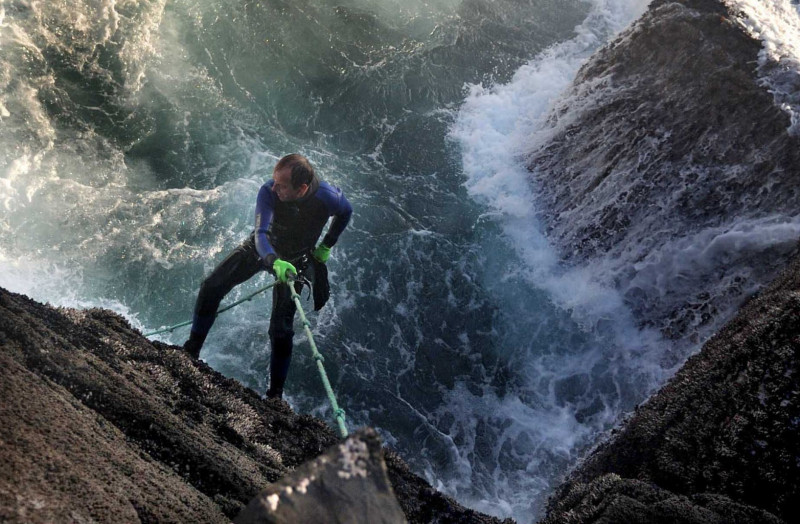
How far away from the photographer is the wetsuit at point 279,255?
17.9 feet

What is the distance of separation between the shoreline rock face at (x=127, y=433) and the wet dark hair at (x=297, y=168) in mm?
1704

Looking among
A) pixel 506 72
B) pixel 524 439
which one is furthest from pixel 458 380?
pixel 506 72

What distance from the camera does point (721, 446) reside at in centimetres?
413

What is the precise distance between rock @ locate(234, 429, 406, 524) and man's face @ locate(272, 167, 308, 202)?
3.28m

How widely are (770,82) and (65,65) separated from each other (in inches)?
382

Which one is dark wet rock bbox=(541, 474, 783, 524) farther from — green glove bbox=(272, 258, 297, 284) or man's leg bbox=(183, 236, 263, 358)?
man's leg bbox=(183, 236, 263, 358)

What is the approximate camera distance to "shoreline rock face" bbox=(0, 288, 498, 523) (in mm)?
2477

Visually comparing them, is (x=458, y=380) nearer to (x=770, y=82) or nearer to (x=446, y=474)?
(x=446, y=474)

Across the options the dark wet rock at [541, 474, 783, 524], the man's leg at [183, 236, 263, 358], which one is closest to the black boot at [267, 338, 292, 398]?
the man's leg at [183, 236, 263, 358]

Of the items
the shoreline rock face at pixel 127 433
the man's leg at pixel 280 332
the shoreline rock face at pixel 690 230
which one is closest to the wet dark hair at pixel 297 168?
the man's leg at pixel 280 332

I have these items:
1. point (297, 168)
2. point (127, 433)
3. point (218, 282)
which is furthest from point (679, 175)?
point (127, 433)

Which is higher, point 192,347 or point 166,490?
point 192,347

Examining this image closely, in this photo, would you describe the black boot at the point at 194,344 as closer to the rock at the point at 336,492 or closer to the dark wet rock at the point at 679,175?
the rock at the point at 336,492

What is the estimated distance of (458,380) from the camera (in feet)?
25.5
